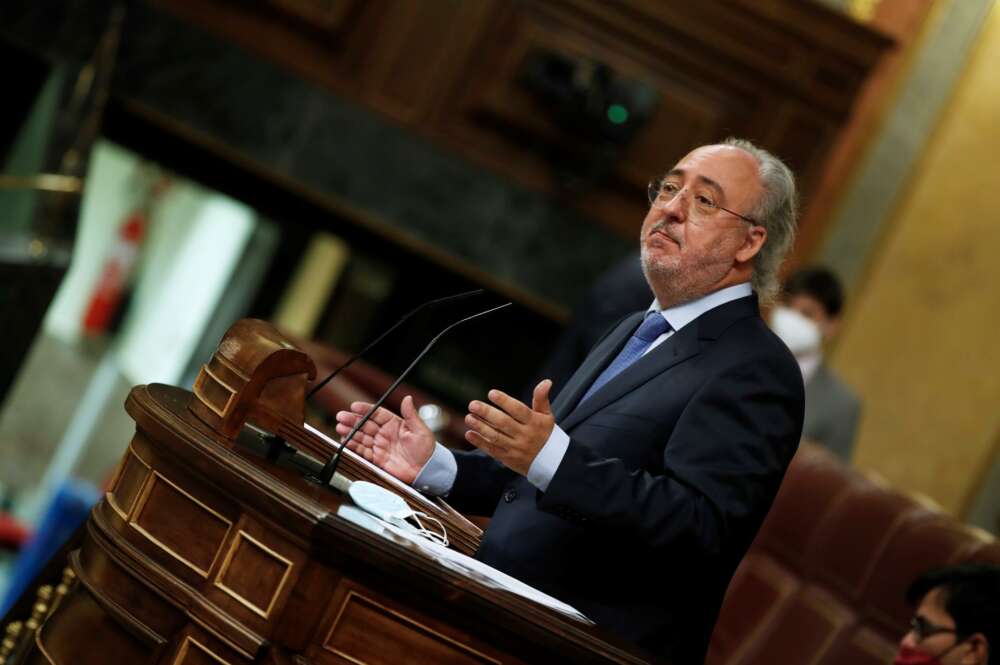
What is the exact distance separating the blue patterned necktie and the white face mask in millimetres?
2390

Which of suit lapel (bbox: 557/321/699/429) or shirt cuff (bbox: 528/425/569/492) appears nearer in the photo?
shirt cuff (bbox: 528/425/569/492)

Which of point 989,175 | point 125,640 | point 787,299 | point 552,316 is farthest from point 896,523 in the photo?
point 989,175

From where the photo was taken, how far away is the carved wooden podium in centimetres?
181

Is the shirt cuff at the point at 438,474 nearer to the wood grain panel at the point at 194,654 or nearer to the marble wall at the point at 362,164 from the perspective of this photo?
the wood grain panel at the point at 194,654

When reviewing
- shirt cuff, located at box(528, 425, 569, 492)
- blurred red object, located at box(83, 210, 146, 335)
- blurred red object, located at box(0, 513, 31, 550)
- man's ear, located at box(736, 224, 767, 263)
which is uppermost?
man's ear, located at box(736, 224, 767, 263)

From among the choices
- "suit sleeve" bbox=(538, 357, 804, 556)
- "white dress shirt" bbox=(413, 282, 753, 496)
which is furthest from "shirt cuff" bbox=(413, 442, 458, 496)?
"suit sleeve" bbox=(538, 357, 804, 556)

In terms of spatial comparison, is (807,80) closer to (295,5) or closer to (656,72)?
(656,72)

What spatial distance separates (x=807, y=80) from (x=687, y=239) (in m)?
3.81

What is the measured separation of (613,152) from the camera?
5848 millimetres

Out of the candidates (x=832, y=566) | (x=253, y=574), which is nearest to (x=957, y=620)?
(x=832, y=566)

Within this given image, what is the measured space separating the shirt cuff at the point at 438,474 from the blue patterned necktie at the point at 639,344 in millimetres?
234

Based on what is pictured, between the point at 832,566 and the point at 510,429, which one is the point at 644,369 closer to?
the point at 510,429

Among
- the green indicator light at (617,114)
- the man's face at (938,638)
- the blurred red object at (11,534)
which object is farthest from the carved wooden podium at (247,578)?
the green indicator light at (617,114)

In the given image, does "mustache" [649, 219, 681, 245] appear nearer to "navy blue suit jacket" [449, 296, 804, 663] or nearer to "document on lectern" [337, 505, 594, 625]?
"navy blue suit jacket" [449, 296, 804, 663]
